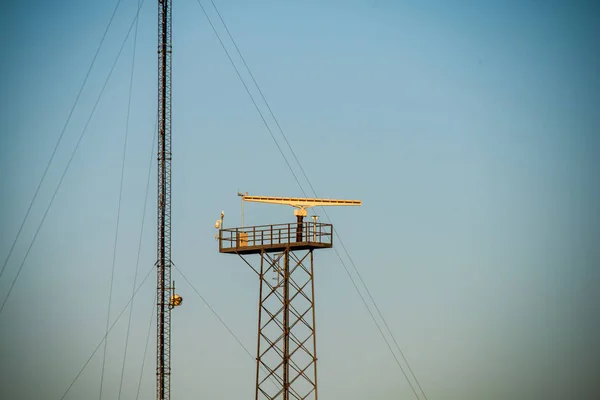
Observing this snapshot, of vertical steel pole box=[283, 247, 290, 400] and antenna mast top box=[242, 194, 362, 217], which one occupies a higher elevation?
antenna mast top box=[242, 194, 362, 217]

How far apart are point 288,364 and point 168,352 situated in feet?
42.6

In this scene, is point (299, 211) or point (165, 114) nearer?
point (299, 211)

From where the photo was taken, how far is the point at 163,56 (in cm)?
9519

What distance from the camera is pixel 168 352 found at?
315ft

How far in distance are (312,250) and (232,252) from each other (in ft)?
17.2

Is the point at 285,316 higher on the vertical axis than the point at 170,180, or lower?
lower

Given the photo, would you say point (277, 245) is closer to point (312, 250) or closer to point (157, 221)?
point (312, 250)

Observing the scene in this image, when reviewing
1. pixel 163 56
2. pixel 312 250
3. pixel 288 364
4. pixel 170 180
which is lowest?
pixel 288 364

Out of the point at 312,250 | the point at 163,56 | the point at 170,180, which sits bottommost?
the point at 312,250

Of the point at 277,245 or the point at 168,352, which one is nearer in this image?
the point at 277,245

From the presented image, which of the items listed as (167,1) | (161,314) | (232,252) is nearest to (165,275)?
(161,314)

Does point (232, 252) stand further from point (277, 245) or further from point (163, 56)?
point (163, 56)

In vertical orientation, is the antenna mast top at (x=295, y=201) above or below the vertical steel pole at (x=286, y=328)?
above

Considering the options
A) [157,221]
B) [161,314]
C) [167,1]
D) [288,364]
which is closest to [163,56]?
[167,1]
